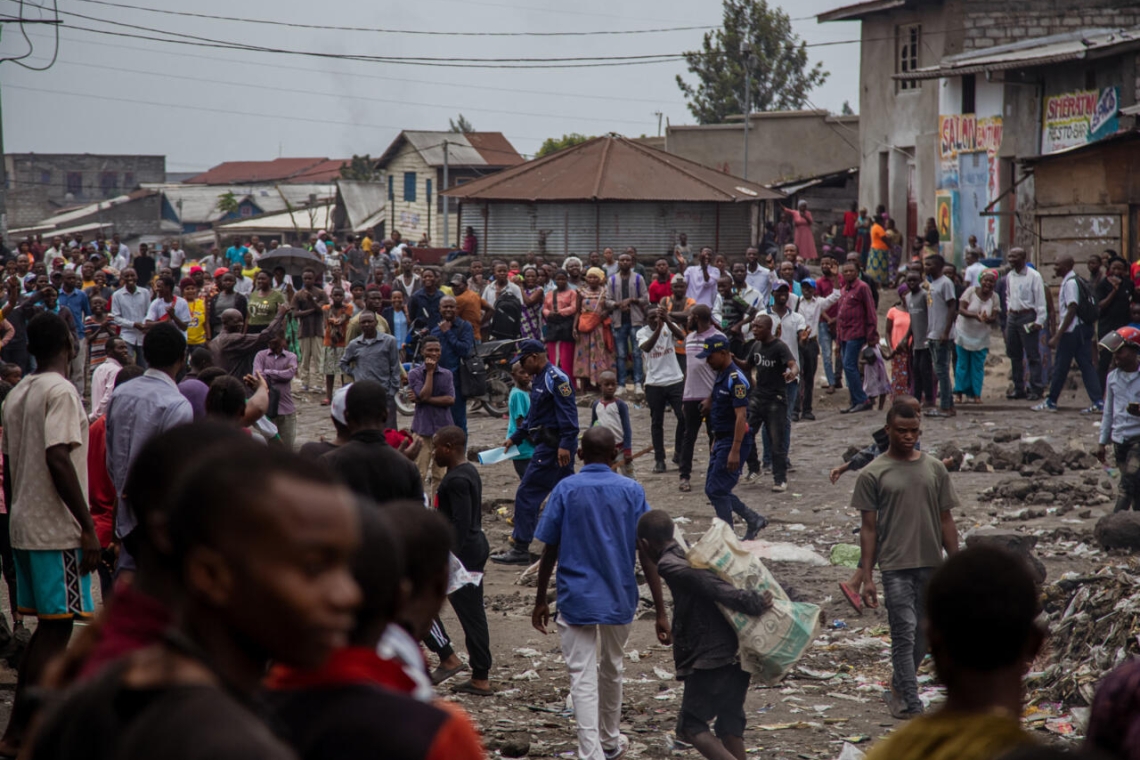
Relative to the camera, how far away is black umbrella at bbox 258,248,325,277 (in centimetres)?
2274

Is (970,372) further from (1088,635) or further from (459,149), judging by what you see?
(459,149)

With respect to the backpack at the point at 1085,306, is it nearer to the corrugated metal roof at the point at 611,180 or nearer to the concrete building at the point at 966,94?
the concrete building at the point at 966,94

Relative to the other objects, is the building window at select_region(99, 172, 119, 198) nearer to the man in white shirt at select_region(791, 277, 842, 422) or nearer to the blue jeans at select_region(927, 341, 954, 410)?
the man in white shirt at select_region(791, 277, 842, 422)

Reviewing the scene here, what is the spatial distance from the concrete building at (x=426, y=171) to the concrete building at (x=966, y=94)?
22.9 metres

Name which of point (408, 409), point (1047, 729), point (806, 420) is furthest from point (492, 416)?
point (1047, 729)

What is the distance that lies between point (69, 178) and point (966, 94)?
74375 millimetres

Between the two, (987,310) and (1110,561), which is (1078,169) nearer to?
(987,310)

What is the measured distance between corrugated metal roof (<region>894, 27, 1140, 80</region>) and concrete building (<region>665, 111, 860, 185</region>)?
40.0ft

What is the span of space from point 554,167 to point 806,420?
16.7m

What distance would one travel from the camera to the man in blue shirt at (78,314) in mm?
17266

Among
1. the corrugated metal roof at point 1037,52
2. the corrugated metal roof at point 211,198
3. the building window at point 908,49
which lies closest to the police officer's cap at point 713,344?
the corrugated metal roof at point 1037,52

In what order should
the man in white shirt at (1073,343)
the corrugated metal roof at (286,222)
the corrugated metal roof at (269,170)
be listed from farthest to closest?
the corrugated metal roof at (269,170), the corrugated metal roof at (286,222), the man in white shirt at (1073,343)

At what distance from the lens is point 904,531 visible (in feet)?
22.1

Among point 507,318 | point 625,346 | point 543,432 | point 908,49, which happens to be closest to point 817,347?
point 625,346
